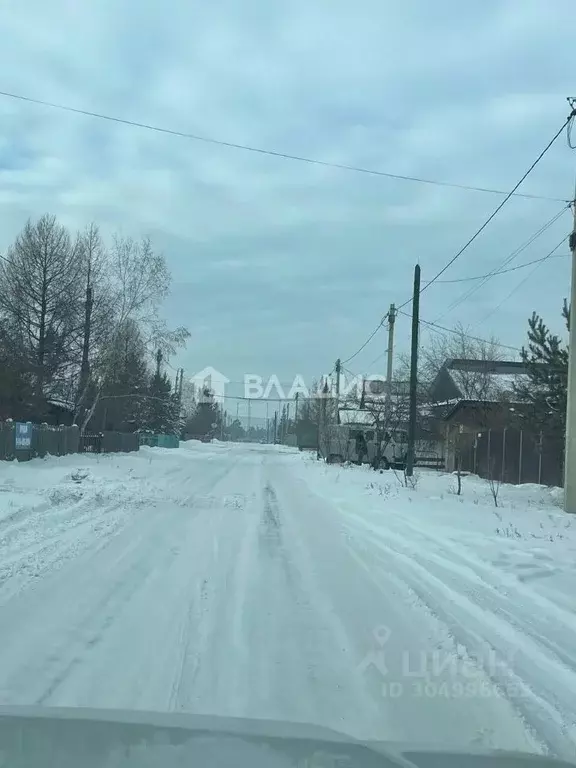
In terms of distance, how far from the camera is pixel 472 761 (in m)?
3.72

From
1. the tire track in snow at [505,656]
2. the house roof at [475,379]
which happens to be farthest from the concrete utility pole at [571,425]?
the house roof at [475,379]

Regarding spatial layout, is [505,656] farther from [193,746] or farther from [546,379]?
[546,379]

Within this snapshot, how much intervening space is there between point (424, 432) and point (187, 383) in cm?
6779

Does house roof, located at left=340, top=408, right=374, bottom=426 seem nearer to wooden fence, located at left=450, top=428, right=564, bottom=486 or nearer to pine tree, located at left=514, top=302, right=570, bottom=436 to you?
wooden fence, located at left=450, top=428, right=564, bottom=486

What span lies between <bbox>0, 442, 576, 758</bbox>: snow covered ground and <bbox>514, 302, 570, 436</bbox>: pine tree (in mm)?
7947

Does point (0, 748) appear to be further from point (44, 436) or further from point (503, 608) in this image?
point (44, 436)

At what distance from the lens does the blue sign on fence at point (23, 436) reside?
3019 centimetres

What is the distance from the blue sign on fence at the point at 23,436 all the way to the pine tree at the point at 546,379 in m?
18.8

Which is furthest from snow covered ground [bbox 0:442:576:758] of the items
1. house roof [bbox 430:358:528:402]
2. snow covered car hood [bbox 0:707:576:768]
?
house roof [bbox 430:358:528:402]

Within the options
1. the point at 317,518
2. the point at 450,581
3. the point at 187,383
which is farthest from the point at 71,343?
the point at 187,383

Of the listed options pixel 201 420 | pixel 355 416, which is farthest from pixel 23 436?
pixel 201 420

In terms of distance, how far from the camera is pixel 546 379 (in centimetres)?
2198

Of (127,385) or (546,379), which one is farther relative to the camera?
(127,385)

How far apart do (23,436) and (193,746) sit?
94.6 feet
